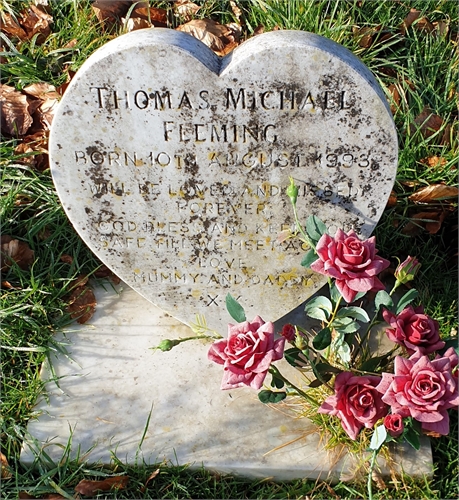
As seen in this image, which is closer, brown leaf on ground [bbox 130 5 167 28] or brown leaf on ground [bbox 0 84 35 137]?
brown leaf on ground [bbox 0 84 35 137]

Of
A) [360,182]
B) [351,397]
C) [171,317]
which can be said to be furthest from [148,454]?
[360,182]

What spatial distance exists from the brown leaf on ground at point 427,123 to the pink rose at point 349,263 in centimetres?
123

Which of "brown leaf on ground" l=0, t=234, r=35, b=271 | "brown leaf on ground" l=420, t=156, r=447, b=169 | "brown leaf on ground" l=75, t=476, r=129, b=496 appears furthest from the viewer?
"brown leaf on ground" l=420, t=156, r=447, b=169

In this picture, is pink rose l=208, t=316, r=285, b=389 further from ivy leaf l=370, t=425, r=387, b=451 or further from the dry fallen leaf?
the dry fallen leaf

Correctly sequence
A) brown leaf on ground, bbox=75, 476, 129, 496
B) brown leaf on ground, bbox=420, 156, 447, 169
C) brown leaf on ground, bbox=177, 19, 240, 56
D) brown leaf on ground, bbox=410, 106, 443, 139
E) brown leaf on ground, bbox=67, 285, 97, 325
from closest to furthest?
brown leaf on ground, bbox=75, 476, 129, 496 < brown leaf on ground, bbox=67, 285, 97, 325 < brown leaf on ground, bbox=420, 156, 447, 169 < brown leaf on ground, bbox=410, 106, 443, 139 < brown leaf on ground, bbox=177, 19, 240, 56

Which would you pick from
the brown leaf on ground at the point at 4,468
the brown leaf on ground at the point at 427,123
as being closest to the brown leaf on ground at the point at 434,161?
the brown leaf on ground at the point at 427,123

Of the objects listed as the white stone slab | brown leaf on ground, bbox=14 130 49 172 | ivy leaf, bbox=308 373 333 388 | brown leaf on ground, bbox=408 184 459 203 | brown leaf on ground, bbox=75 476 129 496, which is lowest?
brown leaf on ground, bbox=75 476 129 496

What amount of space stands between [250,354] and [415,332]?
19.8 inches

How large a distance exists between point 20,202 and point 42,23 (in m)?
0.94

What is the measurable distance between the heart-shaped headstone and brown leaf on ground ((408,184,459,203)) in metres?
0.64

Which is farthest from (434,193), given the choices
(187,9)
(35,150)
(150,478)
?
(35,150)

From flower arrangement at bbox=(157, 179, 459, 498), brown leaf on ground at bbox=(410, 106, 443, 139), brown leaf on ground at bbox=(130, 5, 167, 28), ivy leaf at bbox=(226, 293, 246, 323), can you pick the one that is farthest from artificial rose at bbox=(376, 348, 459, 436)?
brown leaf on ground at bbox=(130, 5, 167, 28)

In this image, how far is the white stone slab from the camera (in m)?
2.22

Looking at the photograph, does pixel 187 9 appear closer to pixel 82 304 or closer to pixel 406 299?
pixel 82 304
